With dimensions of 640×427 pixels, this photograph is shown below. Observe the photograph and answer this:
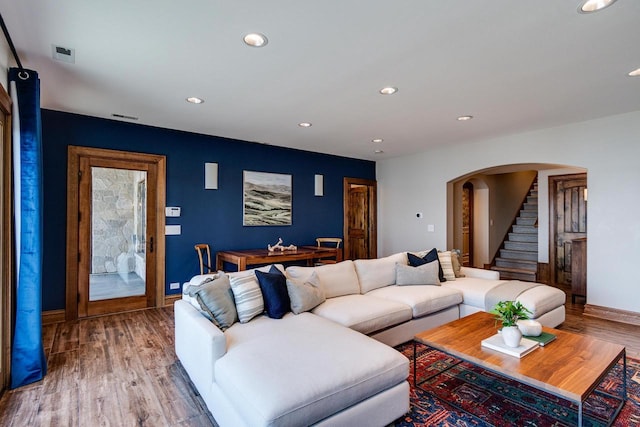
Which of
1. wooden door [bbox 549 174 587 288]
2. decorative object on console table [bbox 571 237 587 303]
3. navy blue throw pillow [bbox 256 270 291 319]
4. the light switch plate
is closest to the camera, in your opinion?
navy blue throw pillow [bbox 256 270 291 319]

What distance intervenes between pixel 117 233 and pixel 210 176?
151 centimetres

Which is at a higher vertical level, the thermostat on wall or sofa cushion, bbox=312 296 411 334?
the thermostat on wall

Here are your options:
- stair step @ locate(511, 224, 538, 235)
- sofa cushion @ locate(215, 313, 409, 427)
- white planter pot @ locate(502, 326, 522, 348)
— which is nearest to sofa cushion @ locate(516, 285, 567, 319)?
white planter pot @ locate(502, 326, 522, 348)

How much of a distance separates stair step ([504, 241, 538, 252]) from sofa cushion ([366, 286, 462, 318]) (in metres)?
5.05

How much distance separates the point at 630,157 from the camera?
405 centimetres

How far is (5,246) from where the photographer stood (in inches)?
98.7

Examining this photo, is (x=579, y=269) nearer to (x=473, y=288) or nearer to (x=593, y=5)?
(x=473, y=288)

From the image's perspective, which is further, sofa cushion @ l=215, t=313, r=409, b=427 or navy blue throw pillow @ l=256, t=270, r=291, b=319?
navy blue throw pillow @ l=256, t=270, r=291, b=319

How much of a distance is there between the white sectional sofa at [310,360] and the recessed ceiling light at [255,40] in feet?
6.16

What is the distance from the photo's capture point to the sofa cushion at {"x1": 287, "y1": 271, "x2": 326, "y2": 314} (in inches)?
114

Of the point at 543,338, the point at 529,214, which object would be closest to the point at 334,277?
the point at 543,338

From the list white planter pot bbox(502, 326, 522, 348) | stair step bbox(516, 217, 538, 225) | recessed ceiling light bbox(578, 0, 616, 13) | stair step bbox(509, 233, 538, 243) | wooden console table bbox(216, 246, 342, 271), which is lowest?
white planter pot bbox(502, 326, 522, 348)

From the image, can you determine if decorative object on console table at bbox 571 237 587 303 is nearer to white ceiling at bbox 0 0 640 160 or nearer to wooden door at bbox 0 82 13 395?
white ceiling at bbox 0 0 640 160

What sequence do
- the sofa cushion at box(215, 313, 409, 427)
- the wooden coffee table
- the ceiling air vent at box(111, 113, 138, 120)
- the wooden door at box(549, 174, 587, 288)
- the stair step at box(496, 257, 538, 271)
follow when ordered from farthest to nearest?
1. the stair step at box(496, 257, 538, 271)
2. the wooden door at box(549, 174, 587, 288)
3. the ceiling air vent at box(111, 113, 138, 120)
4. the wooden coffee table
5. the sofa cushion at box(215, 313, 409, 427)
